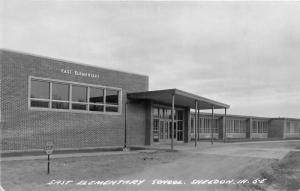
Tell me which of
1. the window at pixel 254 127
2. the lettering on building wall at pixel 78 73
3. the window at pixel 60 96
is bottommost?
the window at pixel 254 127

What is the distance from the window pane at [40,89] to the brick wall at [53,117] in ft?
1.26

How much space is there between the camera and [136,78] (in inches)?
1021

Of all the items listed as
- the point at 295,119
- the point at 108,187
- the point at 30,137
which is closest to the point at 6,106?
the point at 30,137

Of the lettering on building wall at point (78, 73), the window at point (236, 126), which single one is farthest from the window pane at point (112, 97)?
the window at point (236, 126)

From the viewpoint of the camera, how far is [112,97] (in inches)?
953

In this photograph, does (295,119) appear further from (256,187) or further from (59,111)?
(256,187)

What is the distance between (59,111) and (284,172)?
11.8 meters

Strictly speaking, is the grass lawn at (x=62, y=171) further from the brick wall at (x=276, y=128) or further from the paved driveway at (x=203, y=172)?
the brick wall at (x=276, y=128)

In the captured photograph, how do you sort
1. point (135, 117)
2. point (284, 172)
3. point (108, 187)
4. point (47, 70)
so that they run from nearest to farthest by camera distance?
point (108, 187) < point (284, 172) < point (47, 70) < point (135, 117)

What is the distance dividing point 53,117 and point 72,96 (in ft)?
5.77

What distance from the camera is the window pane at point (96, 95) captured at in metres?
22.8

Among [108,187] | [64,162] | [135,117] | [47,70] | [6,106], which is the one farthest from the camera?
[135,117]

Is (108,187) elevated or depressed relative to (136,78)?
depressed

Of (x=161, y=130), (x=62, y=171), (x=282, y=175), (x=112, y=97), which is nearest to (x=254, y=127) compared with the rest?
(x=161, y=130)
